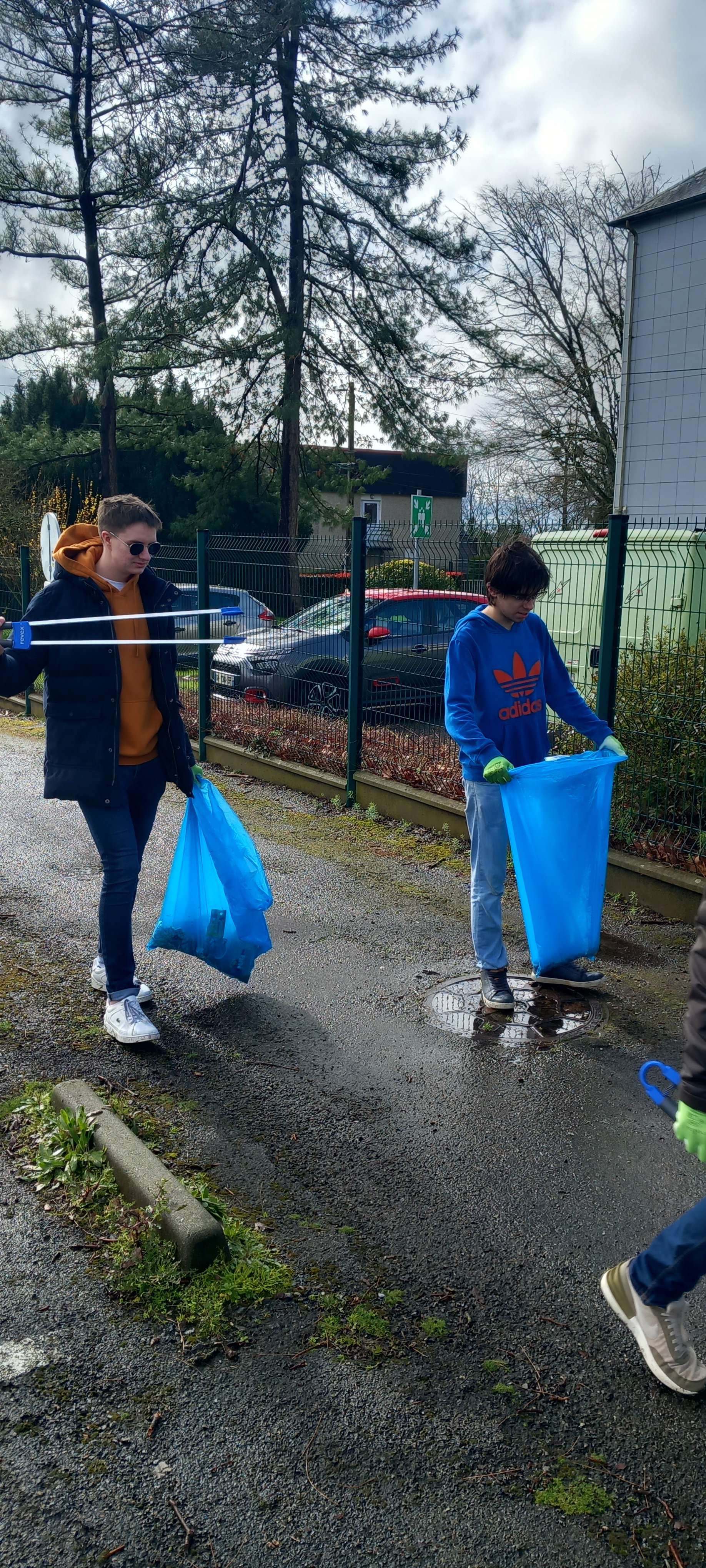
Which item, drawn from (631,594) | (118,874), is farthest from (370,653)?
(118,874)

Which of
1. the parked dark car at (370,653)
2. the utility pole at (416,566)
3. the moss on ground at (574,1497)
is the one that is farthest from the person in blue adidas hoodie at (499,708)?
the utility pole at (416,566)

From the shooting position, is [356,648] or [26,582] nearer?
[356,648]

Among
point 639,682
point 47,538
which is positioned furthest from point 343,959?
point 47,538

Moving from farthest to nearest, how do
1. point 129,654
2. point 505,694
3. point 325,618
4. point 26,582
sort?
point 26,582 < point 325,618 < point 505,694 < point 129,654

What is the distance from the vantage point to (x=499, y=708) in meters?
4.50

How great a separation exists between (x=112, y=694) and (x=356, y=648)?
3970 mm

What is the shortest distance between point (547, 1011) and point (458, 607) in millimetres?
3299

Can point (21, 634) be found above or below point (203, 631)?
above

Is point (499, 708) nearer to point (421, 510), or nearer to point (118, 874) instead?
point (118, 874)

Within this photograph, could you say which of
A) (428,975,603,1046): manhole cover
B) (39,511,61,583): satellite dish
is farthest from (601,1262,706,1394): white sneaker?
(39,511,61,583): satellite dish

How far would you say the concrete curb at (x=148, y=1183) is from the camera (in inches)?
113

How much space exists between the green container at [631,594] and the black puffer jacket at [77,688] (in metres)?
3.01

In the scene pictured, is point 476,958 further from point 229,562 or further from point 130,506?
point 229,562

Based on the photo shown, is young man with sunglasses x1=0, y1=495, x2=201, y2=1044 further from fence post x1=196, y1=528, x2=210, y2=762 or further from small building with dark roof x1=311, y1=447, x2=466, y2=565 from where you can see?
fence post x1=196, y1=528, x2=210, y2=762
